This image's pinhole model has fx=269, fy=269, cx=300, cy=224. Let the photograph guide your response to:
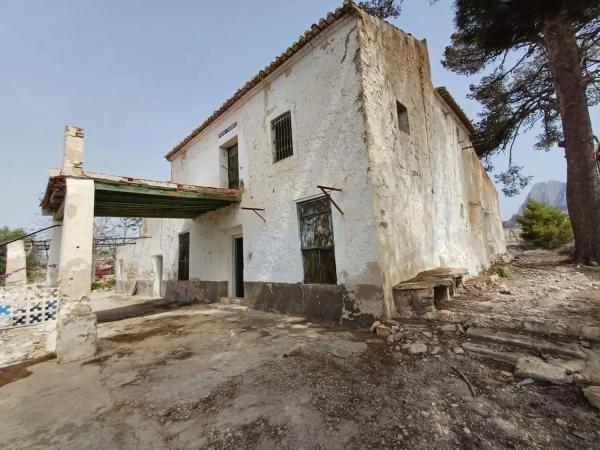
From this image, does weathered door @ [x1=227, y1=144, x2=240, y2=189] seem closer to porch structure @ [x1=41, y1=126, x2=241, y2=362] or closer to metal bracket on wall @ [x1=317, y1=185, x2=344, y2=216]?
porch structure @ [x1=41, y1=126, x2=241, y2=362]

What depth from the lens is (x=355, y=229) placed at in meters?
5.16

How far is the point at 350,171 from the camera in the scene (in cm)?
530

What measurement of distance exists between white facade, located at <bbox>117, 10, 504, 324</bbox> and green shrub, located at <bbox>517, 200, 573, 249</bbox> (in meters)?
12.1

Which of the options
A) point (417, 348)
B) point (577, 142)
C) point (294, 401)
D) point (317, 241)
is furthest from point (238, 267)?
point (577, 142)

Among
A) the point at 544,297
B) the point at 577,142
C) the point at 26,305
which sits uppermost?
the point at 577,142

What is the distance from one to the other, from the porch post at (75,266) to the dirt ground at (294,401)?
316 millimetres

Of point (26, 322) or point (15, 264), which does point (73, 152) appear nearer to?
point (26, 322)

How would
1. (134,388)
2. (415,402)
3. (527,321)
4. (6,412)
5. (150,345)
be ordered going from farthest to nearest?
(150,345) → (527,321) → (134,388) → (6,412) → (415,402)

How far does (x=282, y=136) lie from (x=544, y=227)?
1995 cm

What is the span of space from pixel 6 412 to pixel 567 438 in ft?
16.2

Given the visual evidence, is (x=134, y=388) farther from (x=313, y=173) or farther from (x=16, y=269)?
(x=16, y=269)

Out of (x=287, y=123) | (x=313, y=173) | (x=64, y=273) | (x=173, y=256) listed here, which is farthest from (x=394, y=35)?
(x=173, y=256)

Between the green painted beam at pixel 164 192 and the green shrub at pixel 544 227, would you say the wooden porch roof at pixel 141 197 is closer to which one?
the green painted beam at pixel 164 192

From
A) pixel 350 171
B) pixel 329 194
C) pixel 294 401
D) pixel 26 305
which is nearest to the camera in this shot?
pixel 294 401
